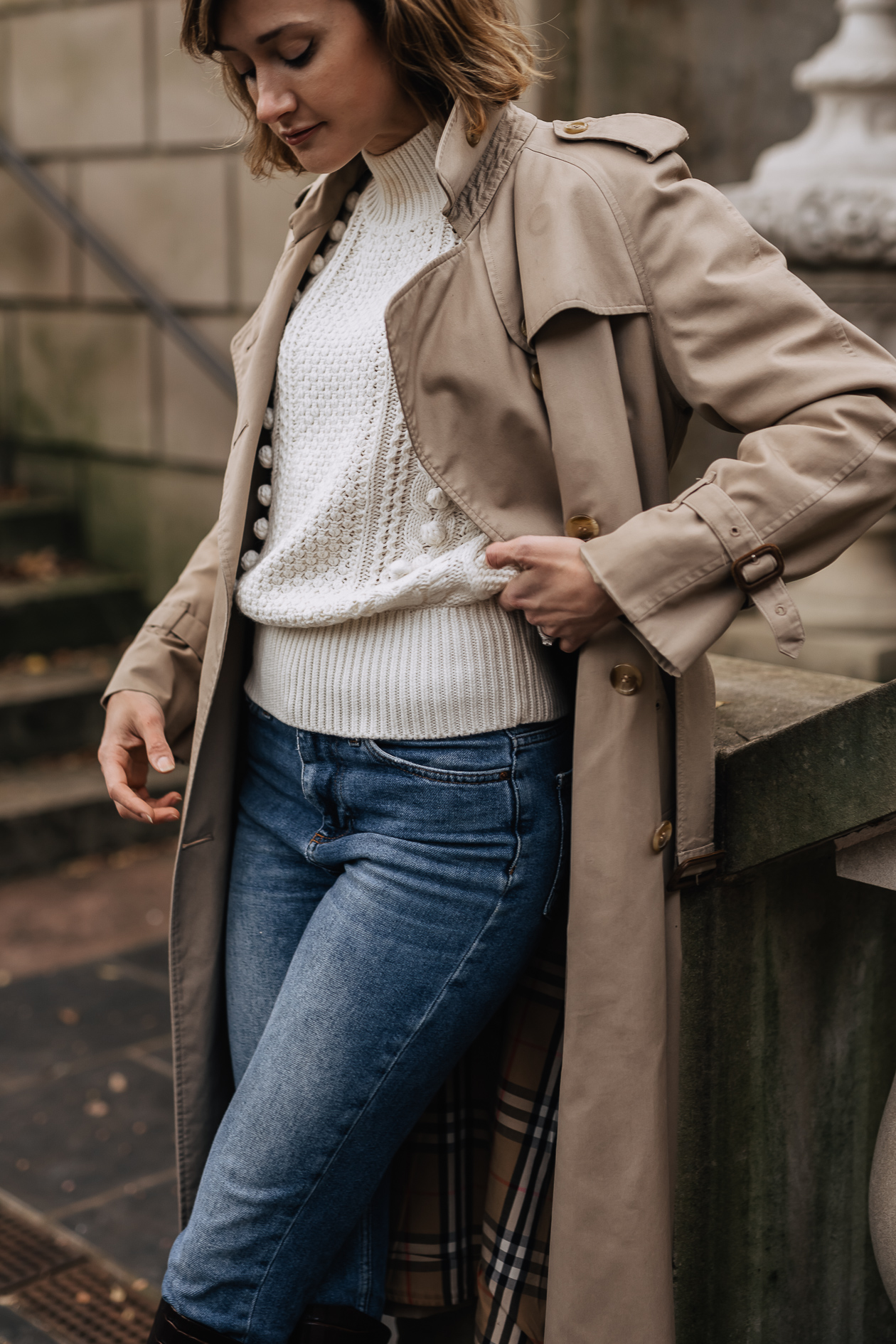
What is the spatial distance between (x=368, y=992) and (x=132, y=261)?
Result: 5.73m

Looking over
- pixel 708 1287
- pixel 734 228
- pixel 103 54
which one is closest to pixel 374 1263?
pixel 708 1287

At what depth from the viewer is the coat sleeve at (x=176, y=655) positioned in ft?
6.91

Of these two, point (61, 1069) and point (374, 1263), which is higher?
point (374, 1263)

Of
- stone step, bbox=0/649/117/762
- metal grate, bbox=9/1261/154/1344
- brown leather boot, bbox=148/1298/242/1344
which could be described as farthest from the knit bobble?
stone step, bbox=0/649/117/762

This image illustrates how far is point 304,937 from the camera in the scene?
181cm

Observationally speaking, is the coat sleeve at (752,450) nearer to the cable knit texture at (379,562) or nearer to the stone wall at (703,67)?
the cable knit texture at (379,562)

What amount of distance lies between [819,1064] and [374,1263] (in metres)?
0.65

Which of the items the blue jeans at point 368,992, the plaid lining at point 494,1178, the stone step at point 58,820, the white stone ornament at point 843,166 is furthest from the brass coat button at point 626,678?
the stone step at point 58,820

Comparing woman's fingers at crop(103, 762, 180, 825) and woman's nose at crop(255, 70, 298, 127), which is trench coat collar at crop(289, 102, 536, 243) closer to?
woman's nose at crop(255, 70, 298, 127)

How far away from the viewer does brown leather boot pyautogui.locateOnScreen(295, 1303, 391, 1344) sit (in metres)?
1.85

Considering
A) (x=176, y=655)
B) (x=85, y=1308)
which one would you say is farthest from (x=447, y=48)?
(x=85, y=1308)

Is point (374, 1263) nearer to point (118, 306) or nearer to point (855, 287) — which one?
point (855, 287)

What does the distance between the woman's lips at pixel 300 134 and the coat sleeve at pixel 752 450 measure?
433 millimetres

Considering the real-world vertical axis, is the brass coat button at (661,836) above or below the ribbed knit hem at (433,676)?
below
